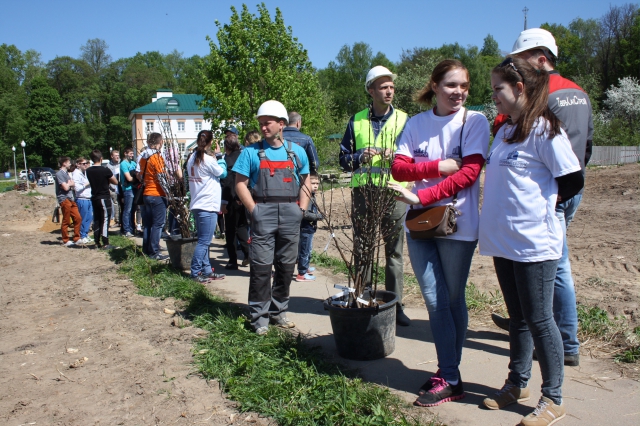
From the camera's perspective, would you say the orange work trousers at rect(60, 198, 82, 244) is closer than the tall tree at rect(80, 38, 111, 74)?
Yes

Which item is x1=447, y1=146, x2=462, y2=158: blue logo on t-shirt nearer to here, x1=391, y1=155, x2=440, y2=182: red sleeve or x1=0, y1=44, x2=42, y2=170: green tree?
x1=391, y1=155, x2=440, y2=182: red sleeve

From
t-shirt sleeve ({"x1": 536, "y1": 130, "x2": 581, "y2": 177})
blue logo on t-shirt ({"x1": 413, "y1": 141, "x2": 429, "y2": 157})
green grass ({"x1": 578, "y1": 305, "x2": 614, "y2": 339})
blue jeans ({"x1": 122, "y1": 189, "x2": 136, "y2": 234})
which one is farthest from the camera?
blue jeans ({"x1": 122, "y1": 189, "x2": 136, "y2": 234})

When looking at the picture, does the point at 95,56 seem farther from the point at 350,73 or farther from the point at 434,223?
the point at 434,223

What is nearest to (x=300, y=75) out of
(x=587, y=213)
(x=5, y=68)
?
(x=587, y=213)

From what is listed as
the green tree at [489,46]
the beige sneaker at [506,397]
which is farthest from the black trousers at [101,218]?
the green tree at [489,46]

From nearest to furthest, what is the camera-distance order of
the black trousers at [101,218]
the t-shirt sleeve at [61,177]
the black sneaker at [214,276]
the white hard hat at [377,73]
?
the white hard hat at [377,73] → the black sneaker at [214,276] → the black trousers at [101,218] → the t-shirt sleeve at [61,177]

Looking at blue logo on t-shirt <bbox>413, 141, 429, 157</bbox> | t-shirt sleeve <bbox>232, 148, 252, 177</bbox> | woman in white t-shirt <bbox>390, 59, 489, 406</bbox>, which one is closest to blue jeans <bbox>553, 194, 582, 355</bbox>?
woman in white t-shirt <bbox>390, 59, 489, 406</bbox>

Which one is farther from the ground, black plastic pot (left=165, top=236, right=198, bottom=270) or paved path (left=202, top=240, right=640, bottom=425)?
black plastic pot (left=165, top=236, right=198, bottom=270)

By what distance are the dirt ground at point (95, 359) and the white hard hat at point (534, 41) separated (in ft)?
9.74

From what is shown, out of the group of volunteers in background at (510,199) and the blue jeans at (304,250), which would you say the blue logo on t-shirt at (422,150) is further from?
the blue jeans at (304,250)

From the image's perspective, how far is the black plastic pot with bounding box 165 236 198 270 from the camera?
25.3 ft

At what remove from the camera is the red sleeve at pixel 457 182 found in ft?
10.5

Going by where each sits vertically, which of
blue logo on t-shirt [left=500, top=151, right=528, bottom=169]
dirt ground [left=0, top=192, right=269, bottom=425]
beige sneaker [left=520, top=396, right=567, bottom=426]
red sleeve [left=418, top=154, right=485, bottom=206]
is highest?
blue logo on t-shirt [left=500, top=151, right=528, bottom=169]

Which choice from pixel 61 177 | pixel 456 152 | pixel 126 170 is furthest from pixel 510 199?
pixel 126 170
